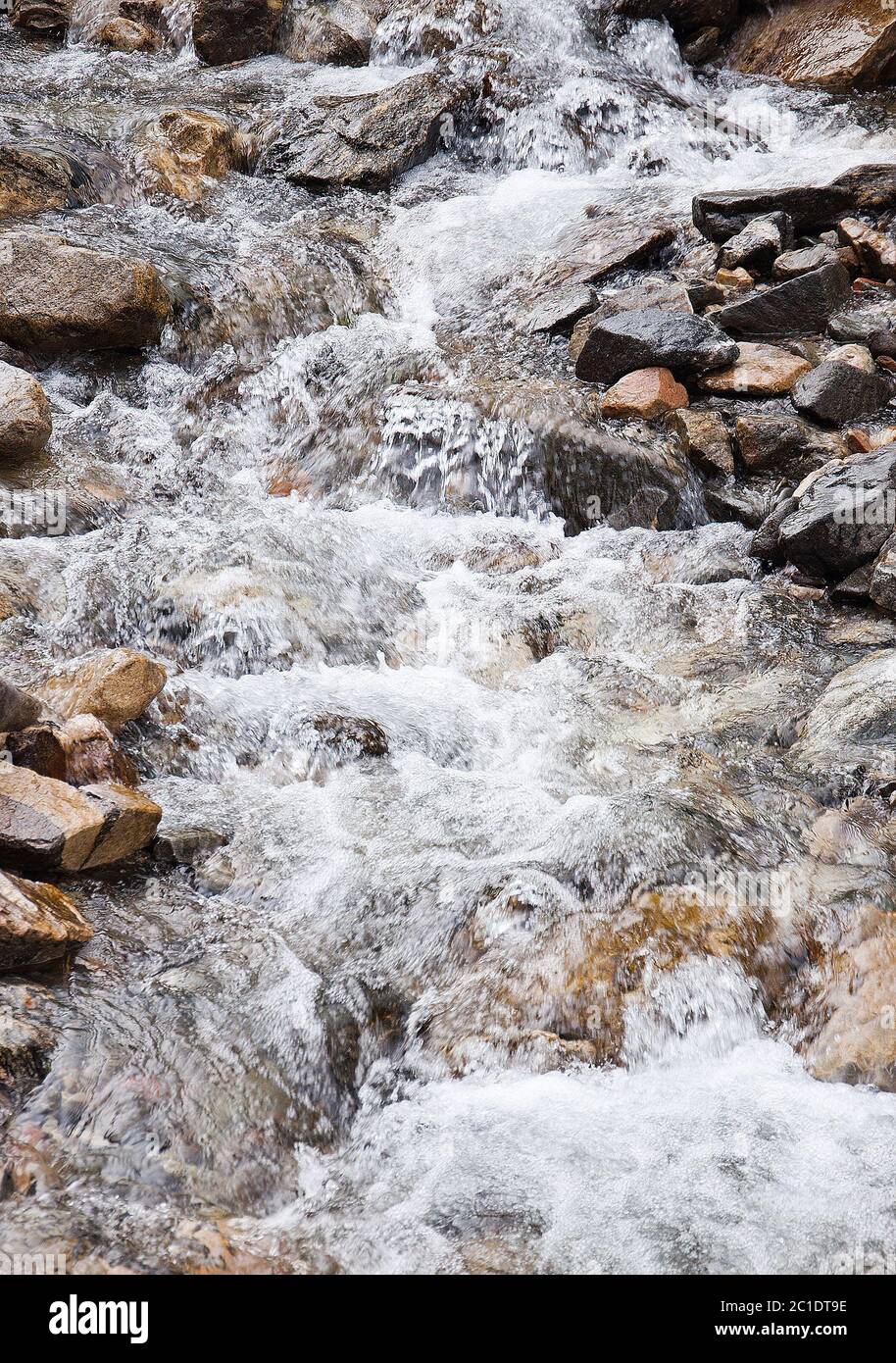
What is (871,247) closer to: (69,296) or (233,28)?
(69,296)

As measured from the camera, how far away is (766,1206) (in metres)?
2.66

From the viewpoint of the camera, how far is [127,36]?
472 inches

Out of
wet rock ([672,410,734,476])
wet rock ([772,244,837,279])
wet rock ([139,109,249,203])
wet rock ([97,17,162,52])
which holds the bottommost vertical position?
wet rock ([672,410,734,476])

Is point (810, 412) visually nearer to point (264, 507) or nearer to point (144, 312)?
point (264, 507)

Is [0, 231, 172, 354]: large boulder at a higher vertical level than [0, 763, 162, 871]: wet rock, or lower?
higher

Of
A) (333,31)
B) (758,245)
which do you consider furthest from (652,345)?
(333,31)

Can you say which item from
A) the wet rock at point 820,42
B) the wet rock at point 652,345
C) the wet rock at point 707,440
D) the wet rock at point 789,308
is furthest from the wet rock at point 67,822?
the wet rock at point 820,42

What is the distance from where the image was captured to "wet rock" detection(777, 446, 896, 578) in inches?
208

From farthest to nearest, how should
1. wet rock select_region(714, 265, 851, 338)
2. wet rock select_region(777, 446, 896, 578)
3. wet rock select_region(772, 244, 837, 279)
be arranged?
wet rock select_region(772, 244, 837, 279) < wet rock select_region(714, 265, 851, 338) < wet rock select_region(777, 446, 896, 578)

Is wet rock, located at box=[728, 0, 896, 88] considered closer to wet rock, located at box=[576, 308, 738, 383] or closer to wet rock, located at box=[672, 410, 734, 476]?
wet rock, located at box=[576, 308, 738, 383]

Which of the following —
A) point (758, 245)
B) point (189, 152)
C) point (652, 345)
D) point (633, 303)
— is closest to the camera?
point (652, 345)

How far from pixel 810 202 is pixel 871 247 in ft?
2.40

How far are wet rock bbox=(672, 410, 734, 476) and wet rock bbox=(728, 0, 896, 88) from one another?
6.50m

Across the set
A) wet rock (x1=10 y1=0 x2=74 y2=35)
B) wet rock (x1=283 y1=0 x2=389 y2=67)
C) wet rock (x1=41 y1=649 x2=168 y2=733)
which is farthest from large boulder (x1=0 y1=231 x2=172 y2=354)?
wet rock (x1=10 y1=0 x2=74 y2=35)
